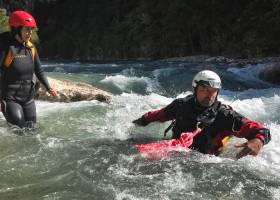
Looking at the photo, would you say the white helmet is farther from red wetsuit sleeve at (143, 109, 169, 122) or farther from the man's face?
the man's face

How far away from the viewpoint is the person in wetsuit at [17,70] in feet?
20.3

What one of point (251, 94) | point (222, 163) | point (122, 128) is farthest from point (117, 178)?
point (251, 94)

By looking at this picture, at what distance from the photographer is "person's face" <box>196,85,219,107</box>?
5137 millimetres

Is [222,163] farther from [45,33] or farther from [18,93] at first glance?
[45,33]

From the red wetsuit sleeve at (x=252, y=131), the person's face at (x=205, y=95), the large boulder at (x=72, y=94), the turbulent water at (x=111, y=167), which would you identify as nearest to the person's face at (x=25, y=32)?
the turbulent water at (x=111, y=167)

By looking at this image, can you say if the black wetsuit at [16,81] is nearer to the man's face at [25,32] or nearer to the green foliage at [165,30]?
the man's face at [25,32]

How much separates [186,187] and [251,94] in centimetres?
896

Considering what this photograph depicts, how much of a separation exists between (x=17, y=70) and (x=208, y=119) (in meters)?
2.76

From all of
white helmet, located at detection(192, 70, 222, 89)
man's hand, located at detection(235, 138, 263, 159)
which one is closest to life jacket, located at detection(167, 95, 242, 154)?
white helmet, located at detection(192, 70, 222, 89)

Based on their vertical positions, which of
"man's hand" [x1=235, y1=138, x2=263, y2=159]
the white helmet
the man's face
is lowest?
"man's hand" [x1=235, y1=138, x2=263, y2=159]

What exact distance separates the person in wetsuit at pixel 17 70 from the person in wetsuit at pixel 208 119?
7.21ft

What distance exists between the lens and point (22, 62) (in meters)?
6.34

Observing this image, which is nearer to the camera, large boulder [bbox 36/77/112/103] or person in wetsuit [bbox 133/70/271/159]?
person in wetsuit [bbox 133/70/271/159]

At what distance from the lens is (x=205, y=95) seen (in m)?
5.20
